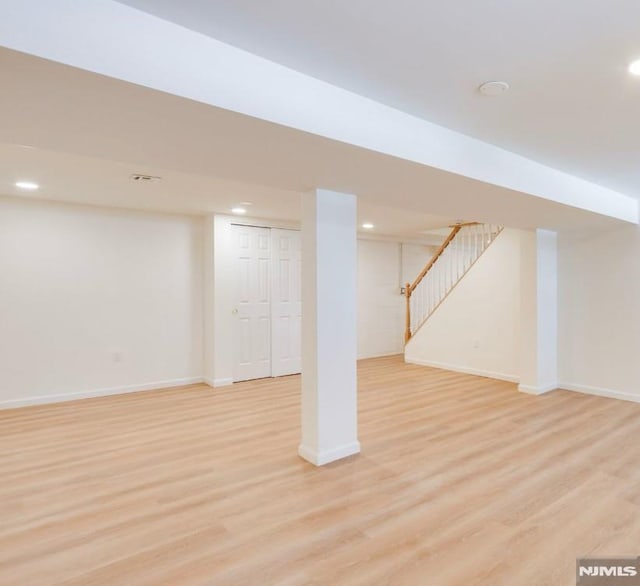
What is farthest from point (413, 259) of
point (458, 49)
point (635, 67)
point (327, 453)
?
point (458, 49)

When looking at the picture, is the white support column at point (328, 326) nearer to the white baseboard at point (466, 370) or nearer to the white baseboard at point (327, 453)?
the white baseboard at point (327, 453)

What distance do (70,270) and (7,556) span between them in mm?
3388

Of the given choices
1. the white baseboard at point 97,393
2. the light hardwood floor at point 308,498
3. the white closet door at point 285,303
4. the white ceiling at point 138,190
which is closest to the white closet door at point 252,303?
the white closet door at point 285,303

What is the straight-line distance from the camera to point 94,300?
4.78 meters

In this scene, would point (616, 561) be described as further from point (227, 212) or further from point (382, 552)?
point (227, 212)

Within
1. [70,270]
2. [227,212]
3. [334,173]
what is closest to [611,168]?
[334,173]

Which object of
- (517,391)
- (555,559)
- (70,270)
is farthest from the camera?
(517,391)

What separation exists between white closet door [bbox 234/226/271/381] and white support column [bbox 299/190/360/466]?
2731 mm

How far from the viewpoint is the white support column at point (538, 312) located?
4.96 meters

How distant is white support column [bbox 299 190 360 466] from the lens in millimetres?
2932

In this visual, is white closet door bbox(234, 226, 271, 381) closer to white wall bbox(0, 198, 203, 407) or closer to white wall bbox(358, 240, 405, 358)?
white wall bbox(0, 198, 203, 407)

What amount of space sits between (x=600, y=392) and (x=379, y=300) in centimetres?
373

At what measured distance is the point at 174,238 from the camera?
534cm

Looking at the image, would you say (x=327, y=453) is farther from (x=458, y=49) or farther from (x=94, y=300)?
(x=94, y=300)
